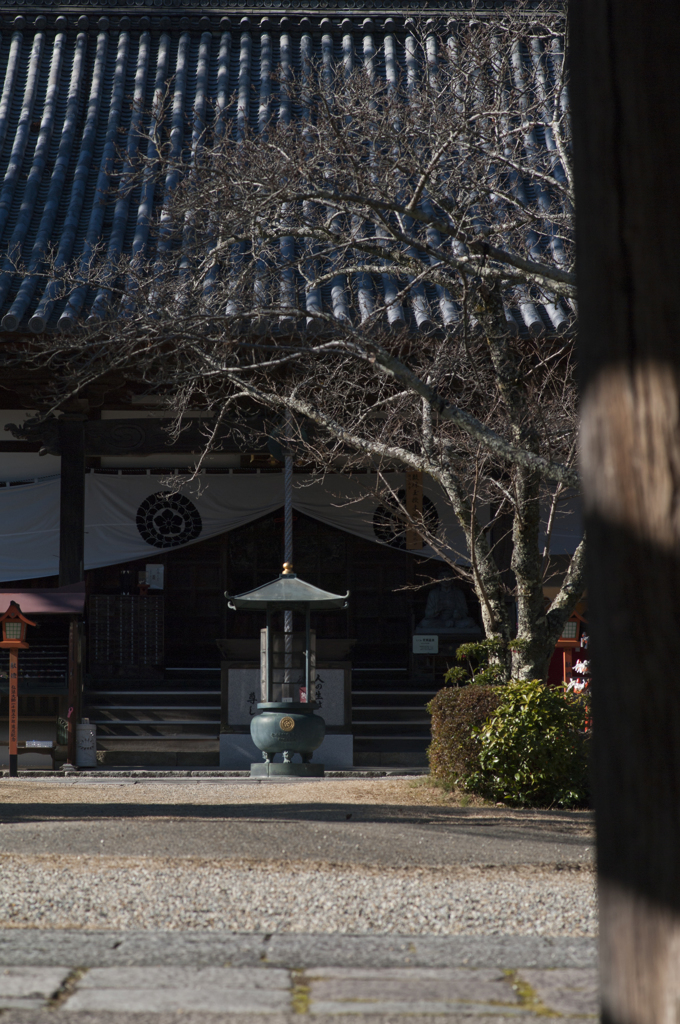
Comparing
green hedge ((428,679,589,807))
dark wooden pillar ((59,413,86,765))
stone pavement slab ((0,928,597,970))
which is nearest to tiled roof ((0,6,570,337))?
dark wooden pillar ((59,413,86,765))

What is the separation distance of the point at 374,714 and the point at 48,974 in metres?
8.49

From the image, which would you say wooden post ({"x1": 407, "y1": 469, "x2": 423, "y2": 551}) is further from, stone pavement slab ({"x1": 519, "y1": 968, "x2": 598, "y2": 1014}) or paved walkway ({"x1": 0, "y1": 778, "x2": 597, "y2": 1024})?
stone pavement slab ({"x1": 519, "y1": 968, "x2": 598, "y2": 1014})

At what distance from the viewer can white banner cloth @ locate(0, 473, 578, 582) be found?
1185cm

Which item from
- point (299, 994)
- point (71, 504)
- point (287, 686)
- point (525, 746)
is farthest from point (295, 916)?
point (71, 504)

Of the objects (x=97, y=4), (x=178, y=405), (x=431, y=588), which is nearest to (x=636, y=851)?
(x=178, y=405)

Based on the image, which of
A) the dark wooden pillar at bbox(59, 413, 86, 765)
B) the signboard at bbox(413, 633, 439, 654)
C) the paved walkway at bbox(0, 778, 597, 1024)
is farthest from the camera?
the signboard at bbox(413, 633, 439, 654)

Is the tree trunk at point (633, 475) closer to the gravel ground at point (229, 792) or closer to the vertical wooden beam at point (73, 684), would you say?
the gravel ground at point (229, 792)

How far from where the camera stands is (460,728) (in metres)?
7.07

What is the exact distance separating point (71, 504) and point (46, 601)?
1212mm

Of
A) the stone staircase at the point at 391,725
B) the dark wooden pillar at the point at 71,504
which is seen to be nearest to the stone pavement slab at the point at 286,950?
the stone staircase at the point at 391,725

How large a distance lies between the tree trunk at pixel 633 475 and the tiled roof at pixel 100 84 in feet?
28.2

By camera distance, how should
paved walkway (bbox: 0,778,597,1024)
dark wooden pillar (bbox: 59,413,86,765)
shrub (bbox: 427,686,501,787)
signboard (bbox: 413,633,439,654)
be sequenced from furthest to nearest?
signboard (bbox: 413,633,439,654), dark wooden pillar (bbox: 59,413,86,765), shrub (bbox: 427,686,501,787), paved walkway (bbox: 0,778,597,1024)

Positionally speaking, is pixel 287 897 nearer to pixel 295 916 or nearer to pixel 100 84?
pixel 295 916

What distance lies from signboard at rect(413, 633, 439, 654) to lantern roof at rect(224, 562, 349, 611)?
277 cm
